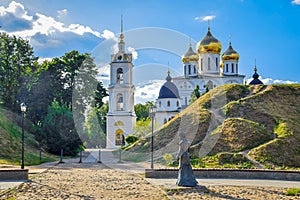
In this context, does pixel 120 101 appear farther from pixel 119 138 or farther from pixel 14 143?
pixel 14 143

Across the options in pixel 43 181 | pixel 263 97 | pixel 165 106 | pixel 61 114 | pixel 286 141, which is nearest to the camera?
pixel 43 181

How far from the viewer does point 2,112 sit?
3028 cm

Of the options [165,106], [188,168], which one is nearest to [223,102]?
[188,168]

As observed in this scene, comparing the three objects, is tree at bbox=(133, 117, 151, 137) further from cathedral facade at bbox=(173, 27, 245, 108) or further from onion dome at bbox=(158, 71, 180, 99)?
cathedral facade at bbox=(173, 27, 245, 108)

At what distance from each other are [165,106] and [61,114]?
840 inches

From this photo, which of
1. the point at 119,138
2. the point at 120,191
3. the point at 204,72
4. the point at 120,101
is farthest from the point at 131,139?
the point at 120,191

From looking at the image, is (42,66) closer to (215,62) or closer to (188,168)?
(215,62)

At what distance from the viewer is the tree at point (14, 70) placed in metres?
33.1

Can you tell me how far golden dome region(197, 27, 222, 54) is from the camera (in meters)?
49.5

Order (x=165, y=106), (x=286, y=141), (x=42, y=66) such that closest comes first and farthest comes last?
(x=286, y=141) < (x=42, y=66) < (x=165, y=106)

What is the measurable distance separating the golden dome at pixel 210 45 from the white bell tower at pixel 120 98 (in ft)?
45.5

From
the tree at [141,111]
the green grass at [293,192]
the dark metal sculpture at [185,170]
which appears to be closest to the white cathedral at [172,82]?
the tree at [141,111]

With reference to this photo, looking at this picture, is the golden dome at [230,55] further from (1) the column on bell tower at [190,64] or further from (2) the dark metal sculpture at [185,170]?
(2) the dark metal sculpture at [185,170]

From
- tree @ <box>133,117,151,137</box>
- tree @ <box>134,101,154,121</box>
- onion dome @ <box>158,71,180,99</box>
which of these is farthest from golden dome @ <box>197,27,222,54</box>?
tree @ <box>134,101,154,121</box>
